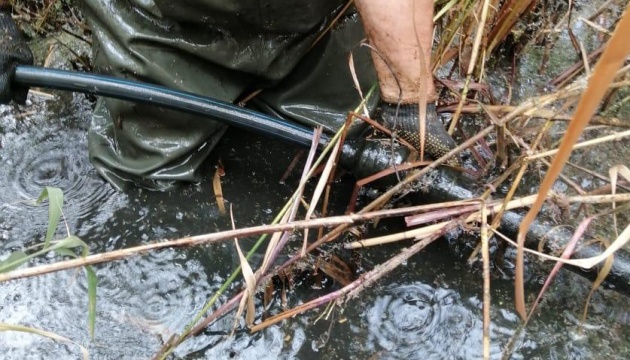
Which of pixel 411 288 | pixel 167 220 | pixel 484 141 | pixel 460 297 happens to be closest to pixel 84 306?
pixel 167 220

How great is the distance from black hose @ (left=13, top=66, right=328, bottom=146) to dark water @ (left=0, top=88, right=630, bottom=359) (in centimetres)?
23

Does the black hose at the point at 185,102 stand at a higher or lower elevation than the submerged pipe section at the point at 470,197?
higher

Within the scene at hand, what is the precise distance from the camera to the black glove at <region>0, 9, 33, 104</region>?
1.63m

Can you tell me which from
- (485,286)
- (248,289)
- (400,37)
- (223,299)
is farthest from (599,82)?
(223,299)

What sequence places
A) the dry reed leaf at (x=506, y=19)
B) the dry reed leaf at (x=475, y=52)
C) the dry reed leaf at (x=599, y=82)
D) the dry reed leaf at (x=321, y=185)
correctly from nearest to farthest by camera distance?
the dry reed leaf at (x=599, y=82) → the dry reed leaf at (x=321, y=185) → the dry reed leaf at (x=475, y=52) → the dry reed leaf at (x=506, y=19)

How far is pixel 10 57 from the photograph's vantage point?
165 cm

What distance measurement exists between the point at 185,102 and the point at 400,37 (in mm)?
605

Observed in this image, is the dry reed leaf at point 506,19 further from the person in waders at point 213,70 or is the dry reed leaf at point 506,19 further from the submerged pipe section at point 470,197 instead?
the submerged pipe section at point 470,197

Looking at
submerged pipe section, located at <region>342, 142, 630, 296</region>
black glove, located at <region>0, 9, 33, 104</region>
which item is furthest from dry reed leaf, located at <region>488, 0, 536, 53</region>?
black glove, located at <region>0, 9, 33, 104</region>

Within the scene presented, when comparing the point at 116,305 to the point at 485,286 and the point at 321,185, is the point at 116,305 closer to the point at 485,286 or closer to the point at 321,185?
the point at 321,185

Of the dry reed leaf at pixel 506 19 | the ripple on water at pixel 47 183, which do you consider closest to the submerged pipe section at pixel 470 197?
the dry reed leaf at pixel 506 19

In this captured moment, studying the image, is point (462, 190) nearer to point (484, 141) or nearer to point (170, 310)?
point (484, 141)

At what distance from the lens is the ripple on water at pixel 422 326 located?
1380mm

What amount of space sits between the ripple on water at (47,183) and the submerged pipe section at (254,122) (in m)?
0.27
